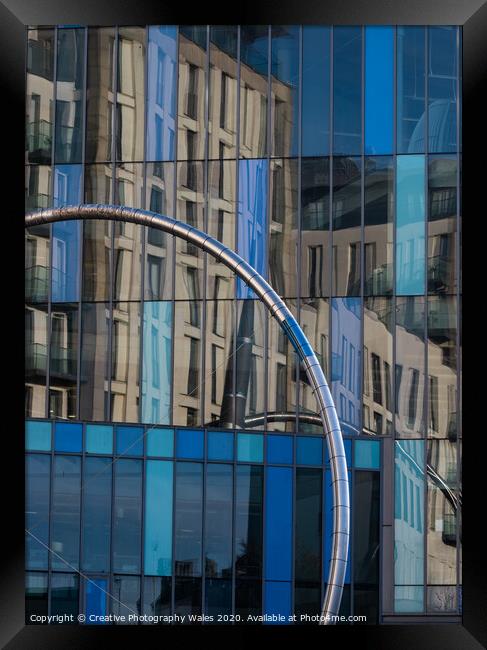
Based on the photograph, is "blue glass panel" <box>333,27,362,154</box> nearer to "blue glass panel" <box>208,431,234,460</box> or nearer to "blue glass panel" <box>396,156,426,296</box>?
"blue glass panel" <box>396,156,426,296</box>

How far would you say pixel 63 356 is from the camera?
37.9 feet

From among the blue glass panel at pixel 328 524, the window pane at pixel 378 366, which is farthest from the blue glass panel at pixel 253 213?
the blue glass panel at pixel 328 524

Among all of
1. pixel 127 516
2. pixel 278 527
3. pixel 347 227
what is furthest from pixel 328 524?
pixel 347 227

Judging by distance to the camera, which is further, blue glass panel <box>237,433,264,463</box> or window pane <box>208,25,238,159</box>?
blue glass panel <box>237,433,264,463</box>

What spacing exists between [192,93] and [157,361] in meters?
2.75

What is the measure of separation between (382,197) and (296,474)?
3401 mm

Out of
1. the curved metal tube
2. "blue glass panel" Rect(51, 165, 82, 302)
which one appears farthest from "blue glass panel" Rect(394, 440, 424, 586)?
"blue glass panel" Rect(51, 165, 82, 302)

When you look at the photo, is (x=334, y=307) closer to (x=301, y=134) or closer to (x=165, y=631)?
(x=301, y=134)

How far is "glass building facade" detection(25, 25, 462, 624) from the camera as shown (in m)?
11.2

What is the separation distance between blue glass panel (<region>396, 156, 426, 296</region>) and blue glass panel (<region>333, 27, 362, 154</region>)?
1.90 ft

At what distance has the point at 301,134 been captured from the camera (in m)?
12.7

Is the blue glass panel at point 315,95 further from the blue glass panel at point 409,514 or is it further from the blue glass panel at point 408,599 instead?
the blue glass panel at point 408,599

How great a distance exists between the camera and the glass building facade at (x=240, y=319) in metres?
11.2
